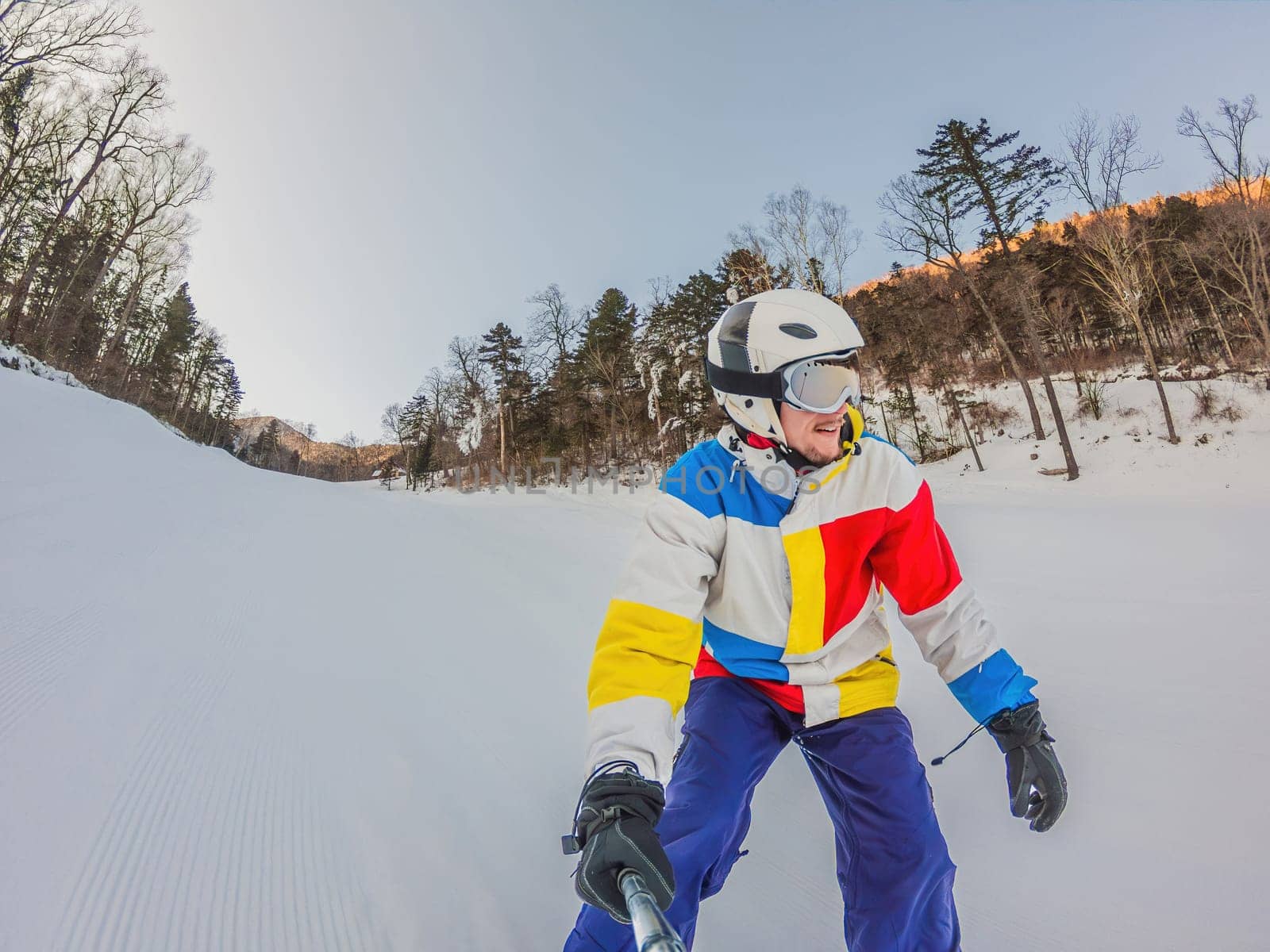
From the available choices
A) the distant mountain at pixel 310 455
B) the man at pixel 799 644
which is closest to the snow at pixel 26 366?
the man at pixel 799 644

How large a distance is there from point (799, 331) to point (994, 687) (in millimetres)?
1290

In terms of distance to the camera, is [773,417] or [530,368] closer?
[773,417]

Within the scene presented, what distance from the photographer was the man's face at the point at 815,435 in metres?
1.64

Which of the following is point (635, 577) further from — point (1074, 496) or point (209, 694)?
point (1074, 496)

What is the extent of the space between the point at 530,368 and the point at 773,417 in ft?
84.8

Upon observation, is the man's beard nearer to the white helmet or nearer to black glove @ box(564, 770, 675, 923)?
the white helmet

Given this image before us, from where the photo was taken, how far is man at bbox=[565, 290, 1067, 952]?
1.24m

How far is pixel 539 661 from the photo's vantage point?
353cm

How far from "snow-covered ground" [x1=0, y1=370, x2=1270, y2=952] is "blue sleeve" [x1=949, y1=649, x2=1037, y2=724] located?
724 mm

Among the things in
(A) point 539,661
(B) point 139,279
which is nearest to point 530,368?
(B) point 139,279

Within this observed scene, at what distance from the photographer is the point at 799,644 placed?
1496mm

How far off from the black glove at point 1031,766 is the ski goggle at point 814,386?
109cm

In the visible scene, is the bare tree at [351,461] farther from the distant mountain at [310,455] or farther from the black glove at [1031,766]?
the black glove at [1031,766]

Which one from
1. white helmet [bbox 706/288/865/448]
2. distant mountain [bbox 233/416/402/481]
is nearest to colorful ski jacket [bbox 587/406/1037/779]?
white helmet [bbox 706/288/865/448]
